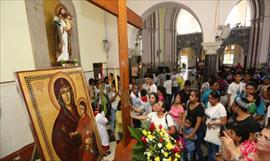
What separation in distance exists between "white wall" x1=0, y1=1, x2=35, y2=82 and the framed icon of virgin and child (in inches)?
105

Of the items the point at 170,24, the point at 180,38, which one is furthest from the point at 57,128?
the point at 180,38

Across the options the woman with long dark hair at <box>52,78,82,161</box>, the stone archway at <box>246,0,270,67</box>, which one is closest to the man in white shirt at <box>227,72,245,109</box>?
the woman with long dark hair at <box>52,78,82,161</box>

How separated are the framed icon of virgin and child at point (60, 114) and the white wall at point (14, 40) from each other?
2658mm

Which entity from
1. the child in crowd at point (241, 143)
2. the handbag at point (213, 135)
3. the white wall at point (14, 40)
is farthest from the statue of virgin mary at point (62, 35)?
the child in crowd at point (241, 143)

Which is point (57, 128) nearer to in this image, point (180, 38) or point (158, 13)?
→ point (158, 13)

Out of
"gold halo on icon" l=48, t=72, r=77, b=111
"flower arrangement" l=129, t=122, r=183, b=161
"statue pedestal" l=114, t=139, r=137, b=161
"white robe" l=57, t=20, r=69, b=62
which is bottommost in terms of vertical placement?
"statue pedestal" l=114, t=139, r=137, b=161

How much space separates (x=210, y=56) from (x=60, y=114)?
582 cm

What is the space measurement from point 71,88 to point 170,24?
14.1 m

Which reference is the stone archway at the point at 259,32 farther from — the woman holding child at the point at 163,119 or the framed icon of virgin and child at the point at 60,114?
the framed icon of virgin and child at the point at 60,114

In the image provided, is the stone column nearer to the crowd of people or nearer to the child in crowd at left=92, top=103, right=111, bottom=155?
the crowd of people

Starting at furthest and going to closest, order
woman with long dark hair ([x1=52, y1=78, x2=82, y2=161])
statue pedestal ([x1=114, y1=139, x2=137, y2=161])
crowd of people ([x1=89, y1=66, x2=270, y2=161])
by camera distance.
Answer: crowd of people ([x1=89, y1=66, x2=270, y2=161]), statue pedestal ([x1=114, y1=139, x2=137, y2=161]), woman with long dark hair ([x1=52, y1=78, x2=82, y2=161])

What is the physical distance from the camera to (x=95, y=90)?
474 cm

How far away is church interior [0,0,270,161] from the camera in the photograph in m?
1.20

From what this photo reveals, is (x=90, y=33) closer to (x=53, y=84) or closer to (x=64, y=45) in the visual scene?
(x=64, y=45)
